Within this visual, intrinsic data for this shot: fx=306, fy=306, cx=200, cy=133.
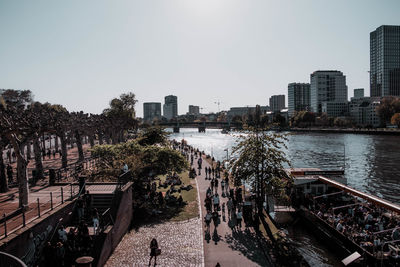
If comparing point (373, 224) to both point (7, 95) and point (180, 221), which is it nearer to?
point (180, 221)

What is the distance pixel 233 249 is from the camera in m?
16.9

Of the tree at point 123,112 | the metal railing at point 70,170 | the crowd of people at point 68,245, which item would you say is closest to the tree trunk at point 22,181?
the crowd of people at point 68,245

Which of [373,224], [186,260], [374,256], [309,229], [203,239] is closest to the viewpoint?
[186,260]

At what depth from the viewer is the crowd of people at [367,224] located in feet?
59.0

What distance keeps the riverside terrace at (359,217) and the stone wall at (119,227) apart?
13809 mm

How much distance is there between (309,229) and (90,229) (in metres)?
16.6

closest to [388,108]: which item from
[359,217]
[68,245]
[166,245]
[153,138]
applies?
[153,138]

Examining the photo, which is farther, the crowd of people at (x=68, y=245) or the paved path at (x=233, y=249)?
the paved path at (x=233, y=249)

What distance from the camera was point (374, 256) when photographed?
16.7 meters

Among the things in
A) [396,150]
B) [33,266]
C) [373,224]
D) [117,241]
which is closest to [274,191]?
[373,224]

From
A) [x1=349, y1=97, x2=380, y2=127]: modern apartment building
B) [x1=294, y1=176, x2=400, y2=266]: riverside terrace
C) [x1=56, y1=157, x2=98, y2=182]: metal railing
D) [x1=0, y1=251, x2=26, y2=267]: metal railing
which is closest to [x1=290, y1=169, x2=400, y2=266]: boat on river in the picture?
[x1=294, y1=176, x2=400, y2=266]: riverside terrace

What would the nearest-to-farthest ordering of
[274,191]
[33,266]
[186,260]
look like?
[33,266], [186,260], [274,191]

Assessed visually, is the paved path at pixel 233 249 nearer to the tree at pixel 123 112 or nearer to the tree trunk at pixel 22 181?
the tree trunk at pixel 22 181

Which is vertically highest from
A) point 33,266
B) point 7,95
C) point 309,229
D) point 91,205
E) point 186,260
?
point 7,95
